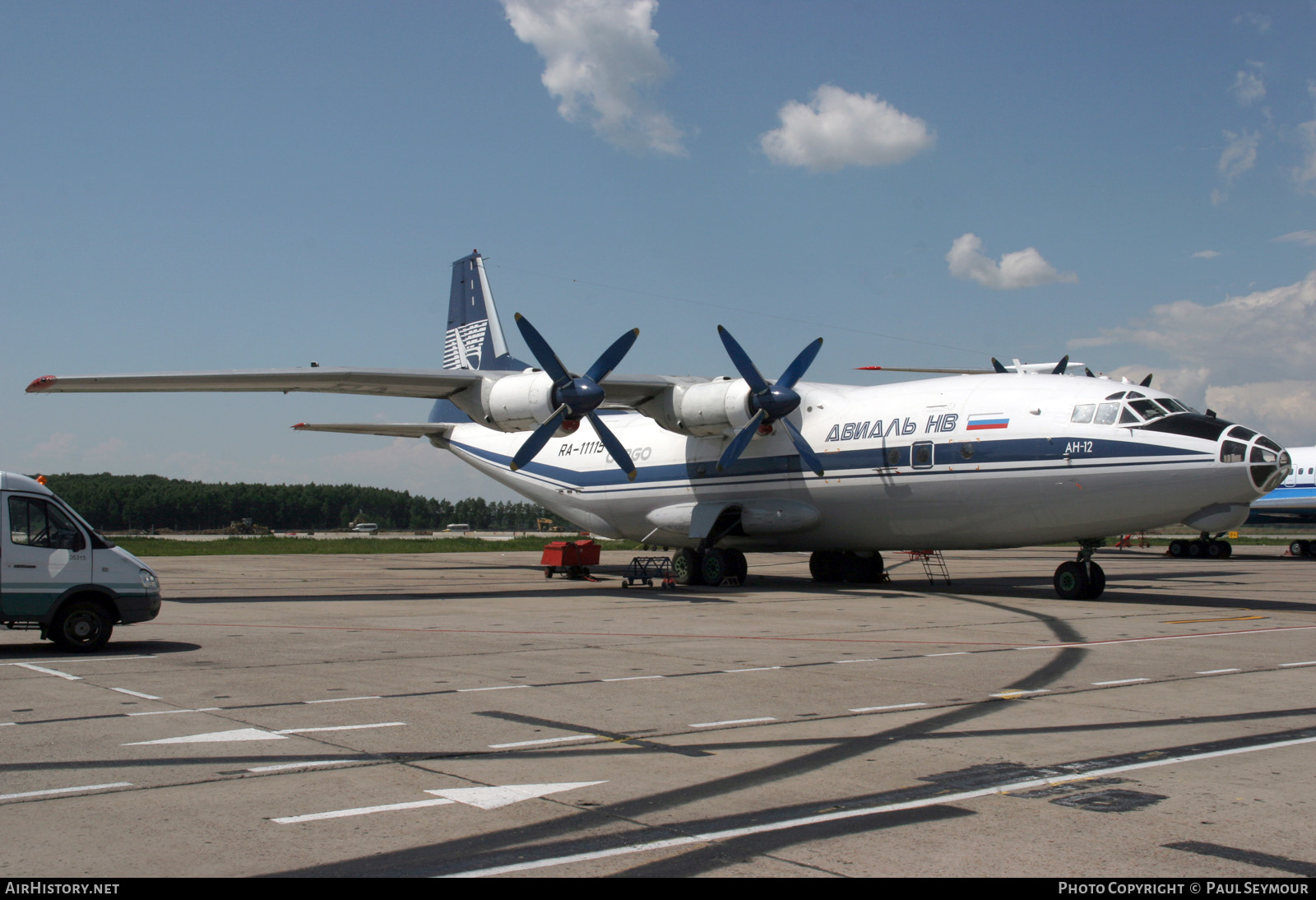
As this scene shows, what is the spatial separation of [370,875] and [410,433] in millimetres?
30048

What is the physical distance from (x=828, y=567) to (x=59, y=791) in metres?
23.8

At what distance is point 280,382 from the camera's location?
74.2ft

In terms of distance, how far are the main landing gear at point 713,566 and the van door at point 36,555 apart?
53.1 ft

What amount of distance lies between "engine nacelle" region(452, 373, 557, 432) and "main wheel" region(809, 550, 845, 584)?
941 cm

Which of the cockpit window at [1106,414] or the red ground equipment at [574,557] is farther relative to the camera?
the red ground equipment at [574,557]

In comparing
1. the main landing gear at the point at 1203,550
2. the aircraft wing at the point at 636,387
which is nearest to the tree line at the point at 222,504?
the main landing gear at the point at 1203,550

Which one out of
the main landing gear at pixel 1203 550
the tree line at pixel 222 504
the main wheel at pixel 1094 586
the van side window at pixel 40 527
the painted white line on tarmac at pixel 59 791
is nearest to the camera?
the painted white line on tarmac at pixel 59 791

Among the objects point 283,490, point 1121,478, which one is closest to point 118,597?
point 1121,478

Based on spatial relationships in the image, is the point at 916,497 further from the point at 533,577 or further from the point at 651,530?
the point at 533,577

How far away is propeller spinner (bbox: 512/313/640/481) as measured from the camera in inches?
896

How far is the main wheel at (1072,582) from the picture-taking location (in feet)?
70.3

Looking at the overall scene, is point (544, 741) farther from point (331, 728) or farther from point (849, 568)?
point (849, 568)

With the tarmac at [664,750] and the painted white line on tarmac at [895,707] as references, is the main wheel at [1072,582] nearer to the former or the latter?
the tarmac at [664,750]

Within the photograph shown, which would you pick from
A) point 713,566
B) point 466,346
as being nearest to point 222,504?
point 466,346
